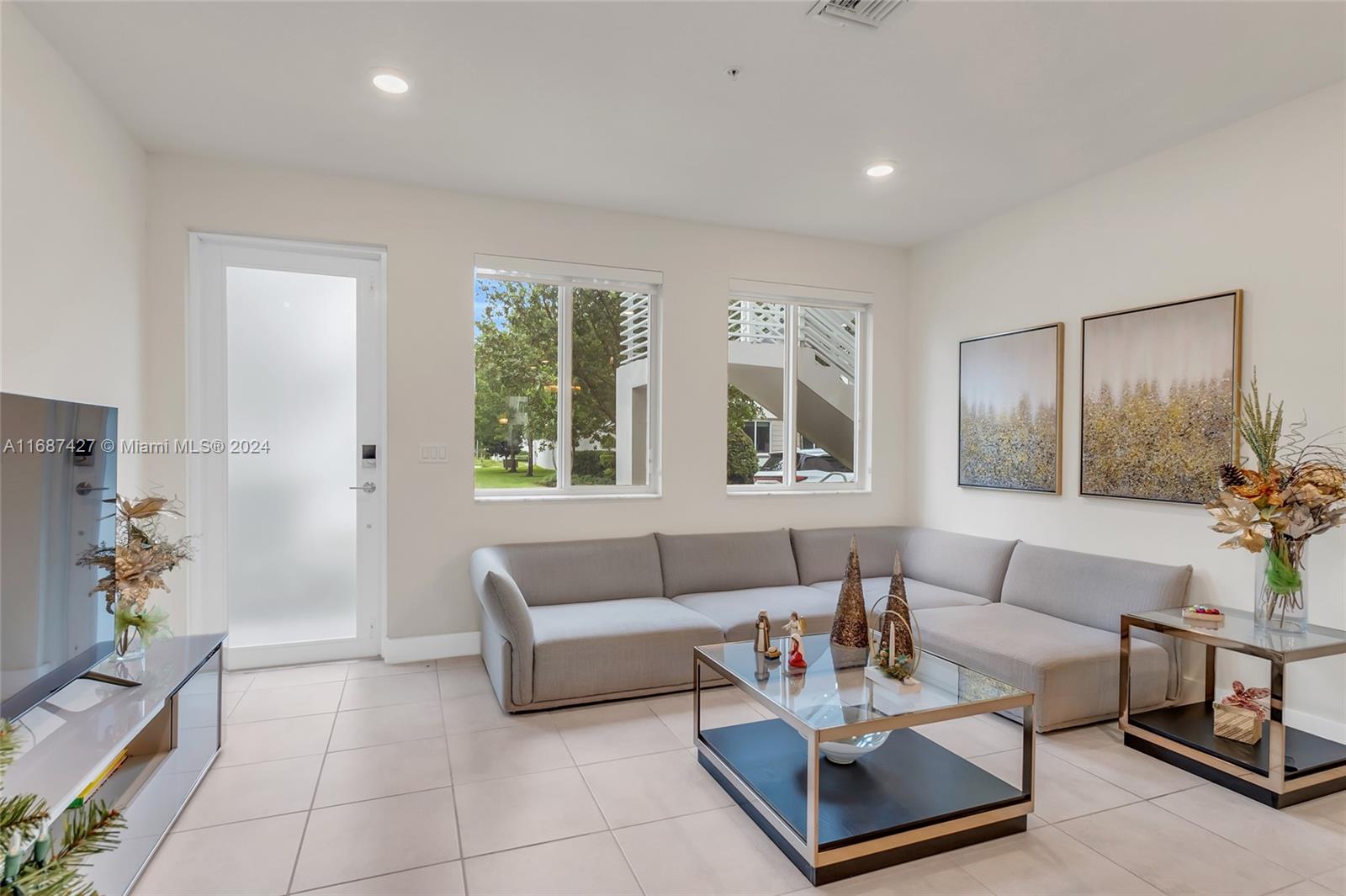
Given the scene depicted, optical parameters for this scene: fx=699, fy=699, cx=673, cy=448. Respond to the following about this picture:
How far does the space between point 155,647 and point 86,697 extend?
59 cm

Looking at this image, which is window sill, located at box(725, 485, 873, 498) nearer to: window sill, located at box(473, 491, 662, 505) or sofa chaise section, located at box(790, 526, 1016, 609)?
sofa chaise section, located at box(790, 526, 1016, 609)

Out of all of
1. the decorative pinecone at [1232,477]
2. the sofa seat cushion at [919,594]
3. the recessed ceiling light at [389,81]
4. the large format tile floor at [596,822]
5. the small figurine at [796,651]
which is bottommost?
the large format tile floor at [596,822]

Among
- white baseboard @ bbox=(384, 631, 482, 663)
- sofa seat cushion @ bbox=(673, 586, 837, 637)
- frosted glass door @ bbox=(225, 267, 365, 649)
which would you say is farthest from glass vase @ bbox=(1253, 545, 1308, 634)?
frosted glass door @ bbox=(225, 267, 365, 649)

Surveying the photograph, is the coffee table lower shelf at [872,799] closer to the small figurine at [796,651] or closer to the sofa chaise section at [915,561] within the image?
the small figurine at [796,651]

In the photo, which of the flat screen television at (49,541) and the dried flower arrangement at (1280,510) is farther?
the dried flower arrangement at (1280,510)

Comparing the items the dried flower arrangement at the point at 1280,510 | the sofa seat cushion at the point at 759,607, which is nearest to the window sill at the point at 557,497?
the sofa seat cushion at the point at 759,607

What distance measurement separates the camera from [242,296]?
151 inches

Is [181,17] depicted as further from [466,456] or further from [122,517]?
[466,456]

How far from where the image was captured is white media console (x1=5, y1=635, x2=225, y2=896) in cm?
174

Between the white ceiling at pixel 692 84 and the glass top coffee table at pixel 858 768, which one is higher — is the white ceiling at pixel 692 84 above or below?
above

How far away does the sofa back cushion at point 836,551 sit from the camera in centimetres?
462

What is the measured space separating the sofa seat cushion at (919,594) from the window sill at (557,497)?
1.25 meters

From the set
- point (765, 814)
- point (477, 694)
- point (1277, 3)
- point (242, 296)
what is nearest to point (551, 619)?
point (477, 694)

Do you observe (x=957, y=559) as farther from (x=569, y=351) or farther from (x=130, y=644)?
(x=130, y=644)
